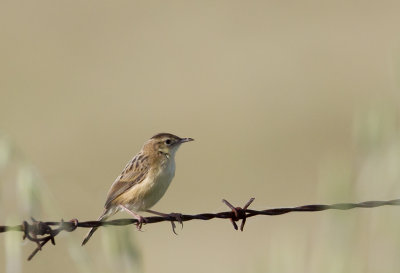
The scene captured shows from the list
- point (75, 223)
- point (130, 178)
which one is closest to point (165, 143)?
point (130, 178)

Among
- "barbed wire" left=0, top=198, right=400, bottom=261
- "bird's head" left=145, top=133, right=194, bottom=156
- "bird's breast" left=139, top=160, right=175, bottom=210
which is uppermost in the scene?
"bird's head" left=145, top=133, right=194, bottom=156

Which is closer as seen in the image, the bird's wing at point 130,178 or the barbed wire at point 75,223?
the barbed wire at point 75,223

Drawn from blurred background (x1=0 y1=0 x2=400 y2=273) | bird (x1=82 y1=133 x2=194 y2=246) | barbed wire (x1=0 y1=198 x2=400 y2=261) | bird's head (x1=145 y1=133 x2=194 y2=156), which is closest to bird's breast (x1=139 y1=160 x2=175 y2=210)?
bird (x1=82 y1=133 x2=194 y2=246)

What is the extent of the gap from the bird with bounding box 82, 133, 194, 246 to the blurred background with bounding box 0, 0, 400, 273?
42cm

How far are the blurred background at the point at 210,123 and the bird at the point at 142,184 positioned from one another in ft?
1.37

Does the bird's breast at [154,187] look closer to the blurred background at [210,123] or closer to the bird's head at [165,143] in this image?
the bird's head at [165,143]

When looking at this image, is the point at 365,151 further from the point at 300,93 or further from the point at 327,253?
the point at 300,93

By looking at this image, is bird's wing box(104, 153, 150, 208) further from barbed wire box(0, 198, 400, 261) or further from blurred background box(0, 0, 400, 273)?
barbed wire box(0, 198, 400, 261)

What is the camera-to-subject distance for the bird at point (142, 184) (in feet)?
26.5

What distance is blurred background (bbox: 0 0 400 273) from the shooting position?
19.7ft

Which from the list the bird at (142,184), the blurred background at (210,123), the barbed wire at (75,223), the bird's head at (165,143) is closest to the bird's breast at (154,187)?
the bird at (142,184)

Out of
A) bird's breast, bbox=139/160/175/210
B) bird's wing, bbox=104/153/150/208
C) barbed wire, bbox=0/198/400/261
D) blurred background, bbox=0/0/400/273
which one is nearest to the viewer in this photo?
barbed wire, bbox=0/198/400/261

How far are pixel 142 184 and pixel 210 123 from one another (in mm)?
16764

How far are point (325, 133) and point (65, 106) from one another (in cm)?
758
